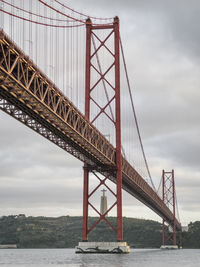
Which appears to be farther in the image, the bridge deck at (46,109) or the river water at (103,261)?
the river water at (103,261)

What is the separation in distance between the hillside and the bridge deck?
92.7 meters

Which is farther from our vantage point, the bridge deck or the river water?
the river water

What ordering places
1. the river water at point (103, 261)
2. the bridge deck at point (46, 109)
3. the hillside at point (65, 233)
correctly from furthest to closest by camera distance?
1. the hillside at point (65, 233)
2. the river water at point (103, 261)
3. the bridge deck at point (46, 109)

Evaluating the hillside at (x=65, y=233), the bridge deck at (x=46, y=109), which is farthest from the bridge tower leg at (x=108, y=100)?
the hillside at (x=65, y=233)

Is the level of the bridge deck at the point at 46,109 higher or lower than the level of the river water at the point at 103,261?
higher

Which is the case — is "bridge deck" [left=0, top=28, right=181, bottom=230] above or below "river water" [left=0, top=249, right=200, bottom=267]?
above

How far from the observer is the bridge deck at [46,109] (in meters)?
30.9

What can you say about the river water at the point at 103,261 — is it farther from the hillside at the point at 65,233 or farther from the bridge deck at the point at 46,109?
the hillside at the point at 65,233

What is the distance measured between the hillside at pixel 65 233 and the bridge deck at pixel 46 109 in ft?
304

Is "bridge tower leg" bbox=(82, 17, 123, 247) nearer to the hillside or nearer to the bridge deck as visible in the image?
the bridge deck

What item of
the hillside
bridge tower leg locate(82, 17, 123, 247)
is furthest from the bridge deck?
the hillside

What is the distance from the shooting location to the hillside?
152 metres

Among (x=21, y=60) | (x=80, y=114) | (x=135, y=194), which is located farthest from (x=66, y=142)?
(x=135, y=194)

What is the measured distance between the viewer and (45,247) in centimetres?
15212
